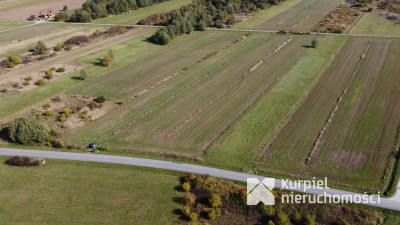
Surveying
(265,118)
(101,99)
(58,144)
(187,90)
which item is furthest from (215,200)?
(101,99)

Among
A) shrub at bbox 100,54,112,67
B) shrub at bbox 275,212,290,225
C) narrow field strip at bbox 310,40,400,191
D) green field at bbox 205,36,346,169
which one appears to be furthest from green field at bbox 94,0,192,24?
shrub at bbox 275,212,290,225

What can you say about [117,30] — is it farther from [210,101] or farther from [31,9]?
[31,9]

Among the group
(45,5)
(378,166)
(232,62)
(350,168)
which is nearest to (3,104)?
(232,62)

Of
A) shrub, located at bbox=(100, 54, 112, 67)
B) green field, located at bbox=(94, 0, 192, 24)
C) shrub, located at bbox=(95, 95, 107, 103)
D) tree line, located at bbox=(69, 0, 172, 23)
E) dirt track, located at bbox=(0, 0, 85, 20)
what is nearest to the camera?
shrub, located at bbox=(95, 95, 107, 103)

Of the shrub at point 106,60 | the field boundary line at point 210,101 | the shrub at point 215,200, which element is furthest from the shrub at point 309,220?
the shrub at point 106,60

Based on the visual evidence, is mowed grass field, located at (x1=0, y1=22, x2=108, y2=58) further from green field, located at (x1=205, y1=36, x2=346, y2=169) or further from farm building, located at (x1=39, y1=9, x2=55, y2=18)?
green field, located at (x1=205, y1=36, x2=346, y2=169)
